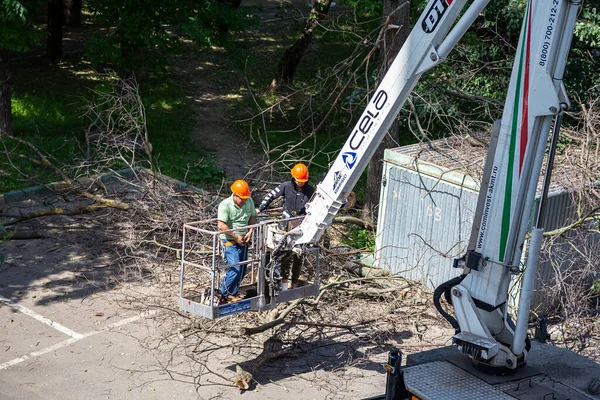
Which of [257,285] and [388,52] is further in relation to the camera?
[388,52]

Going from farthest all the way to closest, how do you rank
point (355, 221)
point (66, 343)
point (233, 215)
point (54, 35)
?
point (54, 35) < point (355, 221) < point (66, 343) < point (233, 215)

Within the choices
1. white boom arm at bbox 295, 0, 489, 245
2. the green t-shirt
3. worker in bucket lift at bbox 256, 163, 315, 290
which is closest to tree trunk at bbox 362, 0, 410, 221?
worker in bucket lift at bbox 256, 163, 315, 290

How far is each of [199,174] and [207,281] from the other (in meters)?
6.14

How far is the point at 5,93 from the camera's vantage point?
17.4 meters

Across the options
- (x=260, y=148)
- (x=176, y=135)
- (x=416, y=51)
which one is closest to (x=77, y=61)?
(x=176, y=135)

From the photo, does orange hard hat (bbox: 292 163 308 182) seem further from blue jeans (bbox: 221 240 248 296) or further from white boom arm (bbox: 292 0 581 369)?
white boom arm (bbox: 292 0 581 369)

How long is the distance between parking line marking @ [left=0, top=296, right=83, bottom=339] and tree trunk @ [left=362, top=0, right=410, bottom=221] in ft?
18.8

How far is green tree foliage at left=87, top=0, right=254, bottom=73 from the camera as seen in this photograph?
676 inches

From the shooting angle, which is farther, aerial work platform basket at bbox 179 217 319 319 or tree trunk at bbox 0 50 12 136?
tree trunk at bbox 0 50 12 136

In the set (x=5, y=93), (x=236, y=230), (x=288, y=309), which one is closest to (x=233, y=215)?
(x=236, y=230)

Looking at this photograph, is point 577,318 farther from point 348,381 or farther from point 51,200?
point 51,200

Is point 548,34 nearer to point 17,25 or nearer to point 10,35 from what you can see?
point 10,35

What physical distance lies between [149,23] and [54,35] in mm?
6389

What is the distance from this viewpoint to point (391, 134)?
14.3 meters
